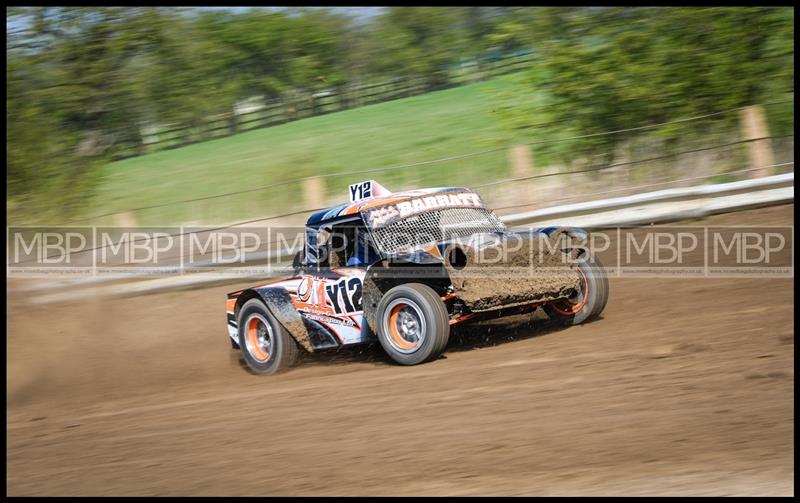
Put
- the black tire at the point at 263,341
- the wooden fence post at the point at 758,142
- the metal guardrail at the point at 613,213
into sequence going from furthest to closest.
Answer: the wooden fence post at the point at 758,142 → the metal guardrail at the point at 613,213 → the black tire at the point at 263,341

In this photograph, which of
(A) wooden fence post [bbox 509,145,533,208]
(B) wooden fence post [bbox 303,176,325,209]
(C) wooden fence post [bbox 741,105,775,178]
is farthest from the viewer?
(B) wooden fence post [bbox 303,176,325,209]

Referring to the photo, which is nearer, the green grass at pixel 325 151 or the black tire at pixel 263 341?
the black tire at pixel 263 341

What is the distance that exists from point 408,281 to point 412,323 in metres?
0.38

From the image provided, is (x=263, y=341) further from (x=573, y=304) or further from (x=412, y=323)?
(x=573, y=304)

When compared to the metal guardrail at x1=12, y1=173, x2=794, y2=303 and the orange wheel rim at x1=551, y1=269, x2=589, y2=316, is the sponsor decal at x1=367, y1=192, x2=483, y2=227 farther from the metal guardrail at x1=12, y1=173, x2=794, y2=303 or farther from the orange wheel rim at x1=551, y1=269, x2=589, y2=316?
the metal guardrail at x1=12, y1=173, x2=794, y2=303

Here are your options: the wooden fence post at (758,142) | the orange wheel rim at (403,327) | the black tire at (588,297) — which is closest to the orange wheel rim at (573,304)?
the black tire at (588,297)

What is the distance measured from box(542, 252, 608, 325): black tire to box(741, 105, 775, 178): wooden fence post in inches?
186

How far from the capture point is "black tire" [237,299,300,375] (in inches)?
311

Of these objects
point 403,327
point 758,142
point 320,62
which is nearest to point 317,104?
point 320,62

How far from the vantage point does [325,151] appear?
2028 centimetres

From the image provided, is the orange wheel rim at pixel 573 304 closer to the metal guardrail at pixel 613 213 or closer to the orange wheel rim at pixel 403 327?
the orange wheel rim at pixel 403 327

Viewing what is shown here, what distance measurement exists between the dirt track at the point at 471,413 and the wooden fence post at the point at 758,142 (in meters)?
3.17

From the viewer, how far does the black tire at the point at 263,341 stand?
7910 mm

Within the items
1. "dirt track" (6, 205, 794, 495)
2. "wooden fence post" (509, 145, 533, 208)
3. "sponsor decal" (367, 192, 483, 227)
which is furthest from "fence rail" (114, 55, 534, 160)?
"sponsor decal" (367, 192, 483, 227)
